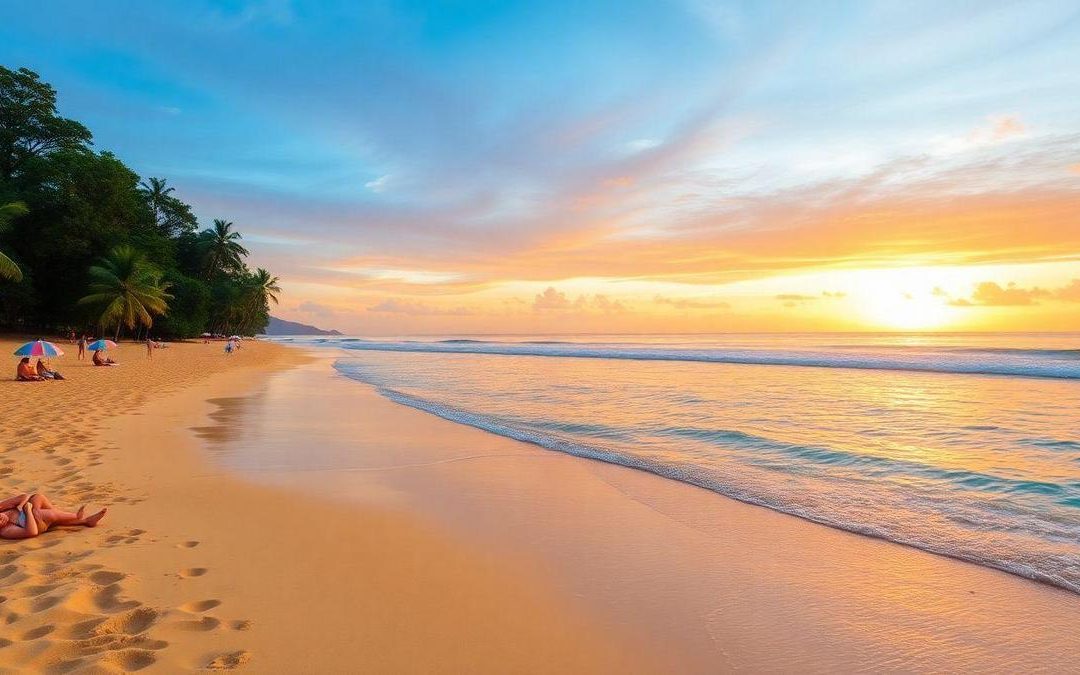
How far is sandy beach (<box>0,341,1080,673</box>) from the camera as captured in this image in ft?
10.3

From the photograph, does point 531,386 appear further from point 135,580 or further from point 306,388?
point 135,580

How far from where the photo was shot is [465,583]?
4188 millimetres

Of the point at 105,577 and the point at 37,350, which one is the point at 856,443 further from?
the point at 37,350

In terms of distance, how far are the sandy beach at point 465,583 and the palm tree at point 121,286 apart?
131ft

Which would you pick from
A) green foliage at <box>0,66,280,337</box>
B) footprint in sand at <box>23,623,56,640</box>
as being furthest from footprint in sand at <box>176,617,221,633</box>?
green foliage at <box>0,66,280,337</box>

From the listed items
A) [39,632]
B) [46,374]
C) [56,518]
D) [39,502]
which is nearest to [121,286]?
[46,374]

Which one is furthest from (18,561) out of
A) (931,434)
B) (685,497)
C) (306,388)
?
(306,388)

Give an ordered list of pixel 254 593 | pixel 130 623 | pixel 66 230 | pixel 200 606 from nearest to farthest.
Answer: pixel 130 623
pixel 200 606
pixel 254 593
pixel 66 230

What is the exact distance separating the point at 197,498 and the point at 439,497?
2.52m

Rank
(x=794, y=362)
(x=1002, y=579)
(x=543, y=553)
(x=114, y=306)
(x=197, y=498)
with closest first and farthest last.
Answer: (x=1002, y=579)
(x=543, y=553)
(x=197, y=498)
(x=794, y=362)
(x=114, y=306)

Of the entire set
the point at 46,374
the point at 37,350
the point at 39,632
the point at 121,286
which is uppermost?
the point at 121,286

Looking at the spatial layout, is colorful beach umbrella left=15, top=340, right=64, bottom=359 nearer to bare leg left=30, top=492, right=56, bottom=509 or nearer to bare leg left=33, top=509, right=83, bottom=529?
bare leg left=30, top=492, right=56, bottom=509

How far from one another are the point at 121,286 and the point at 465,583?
153 feet

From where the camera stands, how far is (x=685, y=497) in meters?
6.62
